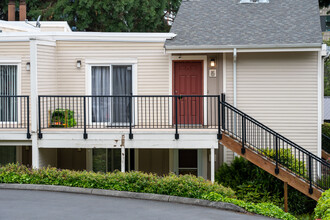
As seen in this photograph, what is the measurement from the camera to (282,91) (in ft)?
54.5

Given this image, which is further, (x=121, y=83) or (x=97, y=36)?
(x=121, y=83)

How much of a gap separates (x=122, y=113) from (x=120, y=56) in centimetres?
175

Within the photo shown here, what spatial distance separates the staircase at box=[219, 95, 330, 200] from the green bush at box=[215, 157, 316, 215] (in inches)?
22.1

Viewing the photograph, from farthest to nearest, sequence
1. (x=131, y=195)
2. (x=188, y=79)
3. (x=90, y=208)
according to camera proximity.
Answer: (x=188, y=79) < (x=131, y=195) < (x=90, y=208)

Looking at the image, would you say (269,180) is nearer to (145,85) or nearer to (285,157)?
(285,157)

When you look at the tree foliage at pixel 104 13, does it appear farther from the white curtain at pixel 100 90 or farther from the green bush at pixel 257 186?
the green bush at pixel 257 186

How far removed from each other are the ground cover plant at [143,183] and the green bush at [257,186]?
6.67ft

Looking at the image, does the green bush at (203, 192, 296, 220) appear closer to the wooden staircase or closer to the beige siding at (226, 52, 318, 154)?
the wooden staircase

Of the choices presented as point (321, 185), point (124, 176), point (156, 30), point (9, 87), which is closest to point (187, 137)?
point (124, 176)

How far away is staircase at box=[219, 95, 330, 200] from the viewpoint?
14.5 m

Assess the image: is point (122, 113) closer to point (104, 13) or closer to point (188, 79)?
point (188, 79)

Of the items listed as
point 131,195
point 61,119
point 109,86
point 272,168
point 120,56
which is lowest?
point 131,195

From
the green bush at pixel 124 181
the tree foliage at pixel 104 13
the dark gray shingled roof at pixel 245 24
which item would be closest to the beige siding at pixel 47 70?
the green bush at pixel 124 181

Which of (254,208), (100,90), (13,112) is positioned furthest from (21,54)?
(254,208)
